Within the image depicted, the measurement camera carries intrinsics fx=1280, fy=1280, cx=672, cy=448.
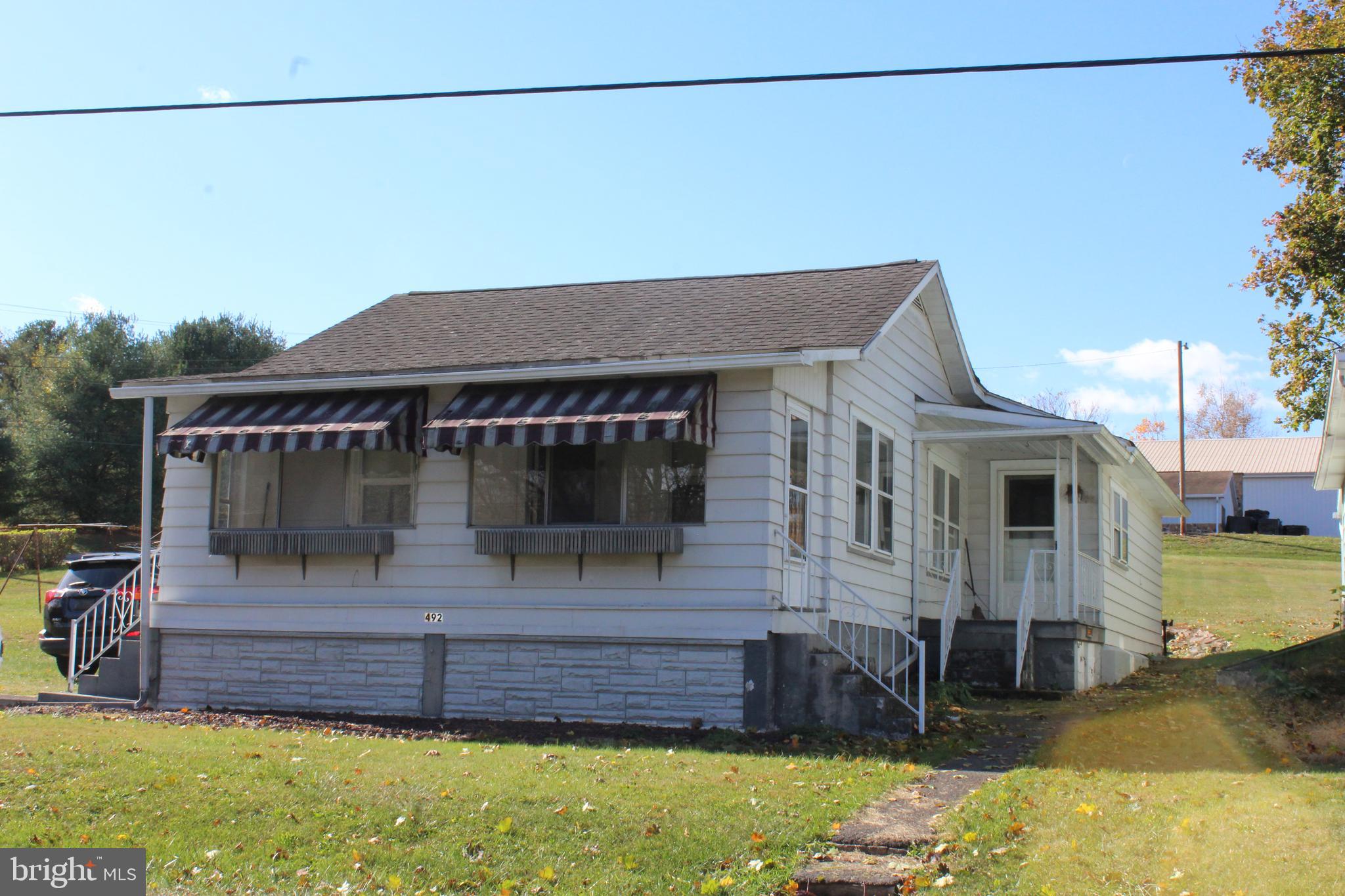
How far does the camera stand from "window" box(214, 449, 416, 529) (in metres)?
13.6

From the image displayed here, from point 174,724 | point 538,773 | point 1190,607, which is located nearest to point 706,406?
point 538,773

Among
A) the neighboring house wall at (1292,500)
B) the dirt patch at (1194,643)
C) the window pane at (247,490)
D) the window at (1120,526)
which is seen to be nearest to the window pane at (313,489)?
A: the window pane at (247,490)

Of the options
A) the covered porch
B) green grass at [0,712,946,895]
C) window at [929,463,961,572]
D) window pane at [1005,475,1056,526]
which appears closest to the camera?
green grass at [0,712,946,895]

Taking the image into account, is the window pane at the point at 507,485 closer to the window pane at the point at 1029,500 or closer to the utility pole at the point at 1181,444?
the window pane at the point at 1029,500

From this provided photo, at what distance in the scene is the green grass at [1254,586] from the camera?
84.0 ft

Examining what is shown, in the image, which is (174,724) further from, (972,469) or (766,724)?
(972,469)

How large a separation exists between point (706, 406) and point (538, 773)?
4007mm

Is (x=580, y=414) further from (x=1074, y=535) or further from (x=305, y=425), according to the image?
(x=1074, y=535)

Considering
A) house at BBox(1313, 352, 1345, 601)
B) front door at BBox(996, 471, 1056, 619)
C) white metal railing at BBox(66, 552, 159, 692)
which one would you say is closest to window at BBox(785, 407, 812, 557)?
house at BBox(1313, 352, 1345, 601)

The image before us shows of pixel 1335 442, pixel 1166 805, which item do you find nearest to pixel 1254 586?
pixel 1335 442

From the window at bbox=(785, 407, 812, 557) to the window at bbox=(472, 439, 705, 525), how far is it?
0.94 m

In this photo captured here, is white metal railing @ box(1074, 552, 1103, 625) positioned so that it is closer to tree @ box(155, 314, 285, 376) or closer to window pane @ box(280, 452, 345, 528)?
window pane @ box(280, 452, 345, 528)

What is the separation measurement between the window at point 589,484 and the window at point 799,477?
0.94m

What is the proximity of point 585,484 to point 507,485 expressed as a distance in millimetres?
846
